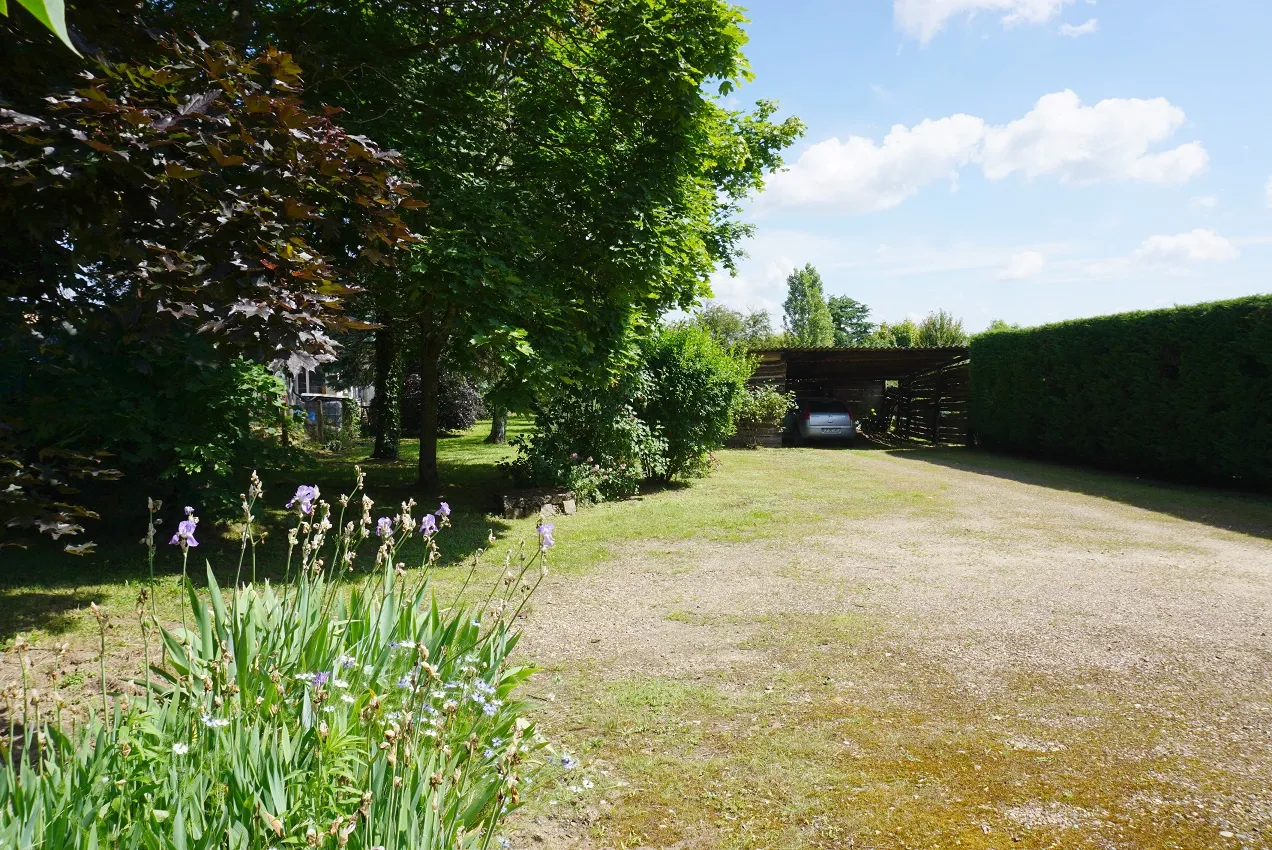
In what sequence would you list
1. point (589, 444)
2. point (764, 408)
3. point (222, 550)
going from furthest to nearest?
1. point (764, 408)
2. point (589, 444)
3. point (222, 550)

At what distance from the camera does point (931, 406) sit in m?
23.7

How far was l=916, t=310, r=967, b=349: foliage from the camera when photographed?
42.4m

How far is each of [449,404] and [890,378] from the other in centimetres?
1429

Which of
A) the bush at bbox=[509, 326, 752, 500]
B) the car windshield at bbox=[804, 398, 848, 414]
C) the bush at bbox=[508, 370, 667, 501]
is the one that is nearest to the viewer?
the bush at bbox=[508, 370, 667, 501]

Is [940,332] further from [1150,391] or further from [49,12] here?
[49,12]

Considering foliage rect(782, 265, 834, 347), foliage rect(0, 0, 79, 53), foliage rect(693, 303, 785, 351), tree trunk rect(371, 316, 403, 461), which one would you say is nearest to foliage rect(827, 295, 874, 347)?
foliage rect(782, 265, 834, 347)

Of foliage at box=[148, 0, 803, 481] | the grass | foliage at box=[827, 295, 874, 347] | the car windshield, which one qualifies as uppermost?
foliage at box=[827, 295, 874, 347]

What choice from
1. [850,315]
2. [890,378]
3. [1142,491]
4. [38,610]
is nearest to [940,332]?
[890,378]

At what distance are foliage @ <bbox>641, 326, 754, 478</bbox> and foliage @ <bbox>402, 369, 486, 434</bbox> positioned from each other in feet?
29.7

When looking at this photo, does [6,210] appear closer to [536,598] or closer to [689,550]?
[536,598]

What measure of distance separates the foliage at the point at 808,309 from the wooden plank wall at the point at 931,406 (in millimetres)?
37668

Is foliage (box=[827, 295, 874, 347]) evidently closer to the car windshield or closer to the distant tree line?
the distant tree line

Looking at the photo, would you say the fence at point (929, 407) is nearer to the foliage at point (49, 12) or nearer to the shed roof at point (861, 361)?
the shed roof at point (861, 361)

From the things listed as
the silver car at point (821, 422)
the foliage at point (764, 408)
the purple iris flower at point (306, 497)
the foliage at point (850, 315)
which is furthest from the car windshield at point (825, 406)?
the foliage at point (850, 315)
